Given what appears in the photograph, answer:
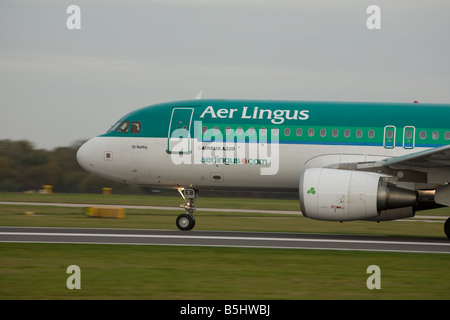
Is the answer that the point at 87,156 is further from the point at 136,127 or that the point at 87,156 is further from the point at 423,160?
the point at 423,160

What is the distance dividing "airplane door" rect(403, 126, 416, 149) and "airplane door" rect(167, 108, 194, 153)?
22.1ft

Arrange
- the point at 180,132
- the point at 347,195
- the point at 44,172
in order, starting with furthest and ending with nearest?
the point at 44,172 → the point at 180,132 → the point at 347,195

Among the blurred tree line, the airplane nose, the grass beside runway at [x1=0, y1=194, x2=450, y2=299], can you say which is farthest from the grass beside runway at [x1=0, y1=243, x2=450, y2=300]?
the blurred tree line

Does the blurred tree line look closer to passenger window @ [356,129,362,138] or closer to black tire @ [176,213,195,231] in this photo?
black tire @ [176,213,195,231]

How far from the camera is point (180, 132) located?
23141 millimetres

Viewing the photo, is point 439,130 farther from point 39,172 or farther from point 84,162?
point 39,172

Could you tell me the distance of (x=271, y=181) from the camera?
23094 millimetres

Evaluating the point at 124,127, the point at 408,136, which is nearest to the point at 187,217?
the point at 124,127

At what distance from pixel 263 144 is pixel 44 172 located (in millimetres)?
55809

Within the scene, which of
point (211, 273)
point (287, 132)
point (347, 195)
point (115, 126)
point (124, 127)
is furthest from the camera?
point (115, 126)

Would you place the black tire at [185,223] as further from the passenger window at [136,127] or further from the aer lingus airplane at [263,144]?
the passenger window at [136,127]

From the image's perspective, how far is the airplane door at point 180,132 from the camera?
23.1 meters

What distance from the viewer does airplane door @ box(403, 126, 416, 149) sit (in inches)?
887
